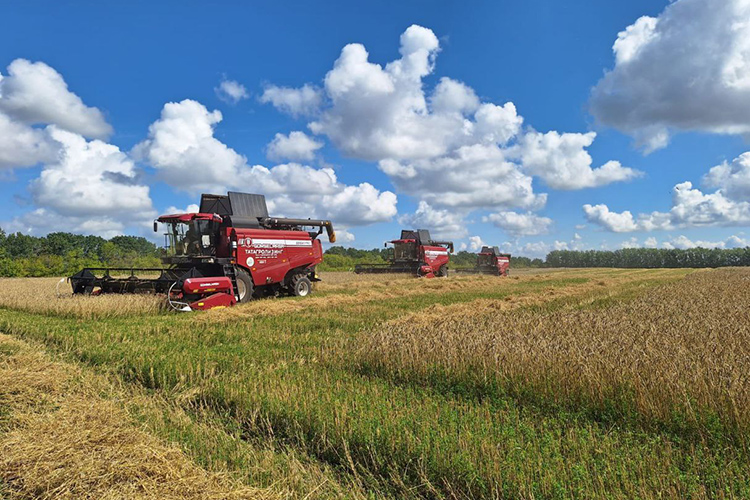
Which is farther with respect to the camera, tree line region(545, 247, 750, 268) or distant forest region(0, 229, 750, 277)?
tree line region(545, 247, 750, 268)

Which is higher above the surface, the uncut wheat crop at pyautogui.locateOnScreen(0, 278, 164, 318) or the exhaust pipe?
the exhaust pipe

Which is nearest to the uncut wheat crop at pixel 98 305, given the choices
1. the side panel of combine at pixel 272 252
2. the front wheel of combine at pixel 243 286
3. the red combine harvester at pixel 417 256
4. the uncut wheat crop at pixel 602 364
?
the front wheel of combine at pixel 243 286

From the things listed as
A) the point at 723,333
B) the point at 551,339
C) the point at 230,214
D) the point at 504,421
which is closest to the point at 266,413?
the point at 504,421

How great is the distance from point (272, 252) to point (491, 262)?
27.3 metres

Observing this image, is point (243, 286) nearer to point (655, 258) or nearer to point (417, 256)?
point (417, 256)

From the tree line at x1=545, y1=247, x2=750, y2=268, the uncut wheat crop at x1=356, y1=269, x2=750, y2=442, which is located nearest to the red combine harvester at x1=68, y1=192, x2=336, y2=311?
the uncut wheat crop at x1=356, y1=269, x2=750, y2=442

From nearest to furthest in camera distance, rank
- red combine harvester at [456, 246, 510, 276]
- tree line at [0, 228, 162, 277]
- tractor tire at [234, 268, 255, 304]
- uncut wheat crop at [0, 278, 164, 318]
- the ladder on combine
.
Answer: uncut wheat crop at [0, 278, 164, 318] → the ladder on combine → tractor tire at [234, 268, 255, 304] → red combine harvester at [456, 246, 510, 276] → tree line at [0, 228, 162, 277]

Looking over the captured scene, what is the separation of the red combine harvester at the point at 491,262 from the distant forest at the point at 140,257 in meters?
8.78

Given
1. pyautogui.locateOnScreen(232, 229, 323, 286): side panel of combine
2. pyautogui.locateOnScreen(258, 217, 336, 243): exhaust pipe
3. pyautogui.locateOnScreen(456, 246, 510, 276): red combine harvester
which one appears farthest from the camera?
pyautogui.locateOnScreen(456, 246, 510, 276): red combine harvester

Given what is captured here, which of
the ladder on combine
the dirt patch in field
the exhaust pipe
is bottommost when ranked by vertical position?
the dirt patch in field

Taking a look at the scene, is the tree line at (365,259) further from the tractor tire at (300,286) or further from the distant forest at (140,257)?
the tractor tire at (300,286)

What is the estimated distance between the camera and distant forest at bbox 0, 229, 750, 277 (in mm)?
41281

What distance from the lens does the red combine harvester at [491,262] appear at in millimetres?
37156

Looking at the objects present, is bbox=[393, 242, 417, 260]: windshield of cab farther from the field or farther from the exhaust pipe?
the field
